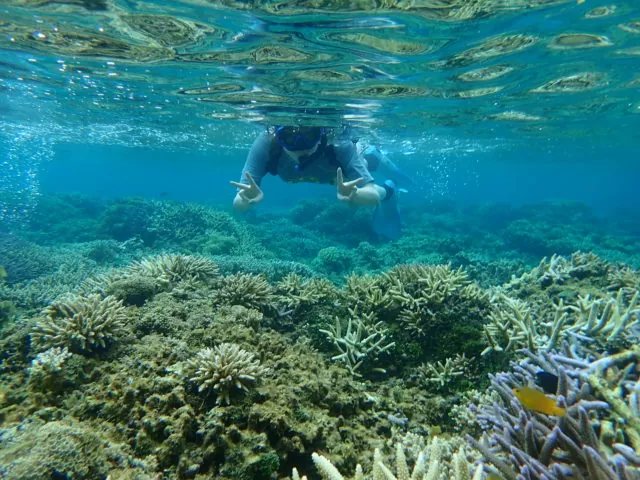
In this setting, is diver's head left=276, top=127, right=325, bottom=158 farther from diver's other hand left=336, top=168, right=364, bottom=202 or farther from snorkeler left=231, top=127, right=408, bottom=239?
diver's other hand left=336, top=168, right=364, bottom=202

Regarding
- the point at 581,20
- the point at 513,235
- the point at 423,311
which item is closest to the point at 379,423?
the point at 423,311

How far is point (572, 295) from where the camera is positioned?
22.6ft

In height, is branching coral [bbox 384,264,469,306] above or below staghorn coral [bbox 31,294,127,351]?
below

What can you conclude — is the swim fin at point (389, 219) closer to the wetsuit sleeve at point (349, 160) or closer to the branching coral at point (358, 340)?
the wetsuit sleeve at point (349, 160)

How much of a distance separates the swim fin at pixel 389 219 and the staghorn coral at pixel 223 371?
1611cm

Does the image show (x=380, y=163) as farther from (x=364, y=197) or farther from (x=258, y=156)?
(x=364, y=197)

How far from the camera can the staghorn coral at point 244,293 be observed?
18.9 ft

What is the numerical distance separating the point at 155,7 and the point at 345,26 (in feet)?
15.2

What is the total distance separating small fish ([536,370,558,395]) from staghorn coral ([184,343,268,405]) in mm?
2705

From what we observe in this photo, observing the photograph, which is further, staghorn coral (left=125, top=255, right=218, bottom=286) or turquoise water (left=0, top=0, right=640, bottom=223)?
turquoise water (left=0, top=0, right=640, bottom=223)

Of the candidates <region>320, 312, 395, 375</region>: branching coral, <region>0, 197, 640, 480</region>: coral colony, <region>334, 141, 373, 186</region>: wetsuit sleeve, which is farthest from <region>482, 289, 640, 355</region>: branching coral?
<region>334, 141, 373, 186</region>: wetsuit sleeve

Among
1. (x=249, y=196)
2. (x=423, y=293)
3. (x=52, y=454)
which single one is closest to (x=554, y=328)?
(x=423, y=293)

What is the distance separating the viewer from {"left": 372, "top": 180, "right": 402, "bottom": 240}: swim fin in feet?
62.5

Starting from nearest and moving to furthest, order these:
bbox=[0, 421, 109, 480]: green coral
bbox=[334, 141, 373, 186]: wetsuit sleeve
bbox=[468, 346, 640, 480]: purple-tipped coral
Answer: bbox=[0, 421, 109, 480]: green coral → bbox=[468, 346, 640, 480]: purple-tipped coral → bbox=[334, 141, 373, 186]: wetsuit sleeve
